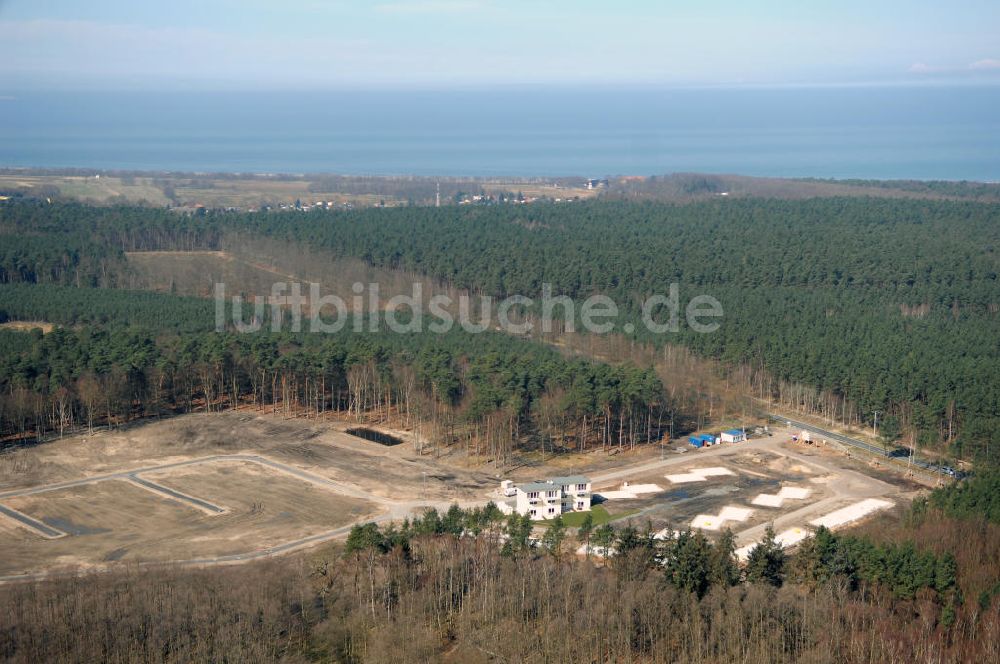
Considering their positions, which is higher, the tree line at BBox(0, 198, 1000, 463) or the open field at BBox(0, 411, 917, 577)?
the tree line at BBox(0, 198, 1000, 463)

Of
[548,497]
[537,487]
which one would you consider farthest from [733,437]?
[537,487]

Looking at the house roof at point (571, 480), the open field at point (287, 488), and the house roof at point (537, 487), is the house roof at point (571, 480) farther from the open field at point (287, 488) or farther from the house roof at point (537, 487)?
the open field at point (287, 488)

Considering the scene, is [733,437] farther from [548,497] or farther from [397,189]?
[397,189]

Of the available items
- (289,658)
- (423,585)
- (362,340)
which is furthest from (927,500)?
(362,340)

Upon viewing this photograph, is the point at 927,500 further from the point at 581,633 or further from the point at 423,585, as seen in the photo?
the point at 423,585

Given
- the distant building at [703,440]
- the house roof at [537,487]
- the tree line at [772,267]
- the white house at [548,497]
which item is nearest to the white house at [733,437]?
the distant building at [703,440]

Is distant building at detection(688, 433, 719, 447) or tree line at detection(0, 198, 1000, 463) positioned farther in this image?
tree line at detection(0, 198, 1000, 463)

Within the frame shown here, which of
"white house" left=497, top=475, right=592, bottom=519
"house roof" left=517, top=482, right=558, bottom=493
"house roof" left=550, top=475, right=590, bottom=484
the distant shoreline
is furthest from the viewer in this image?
the distant shoreline

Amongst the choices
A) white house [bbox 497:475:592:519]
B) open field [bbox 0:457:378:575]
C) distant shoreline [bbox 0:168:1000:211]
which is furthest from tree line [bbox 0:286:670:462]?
distant shoreline [bbox 0:168:1000:211]

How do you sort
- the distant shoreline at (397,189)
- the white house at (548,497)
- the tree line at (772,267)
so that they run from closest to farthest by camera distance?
the white house at (548,497), the tree line at (772,267), the distant shoreline at (397,189)

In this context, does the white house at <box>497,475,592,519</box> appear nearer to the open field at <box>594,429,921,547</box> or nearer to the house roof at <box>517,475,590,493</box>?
the house roof at <box>517,475,590,493</box>
